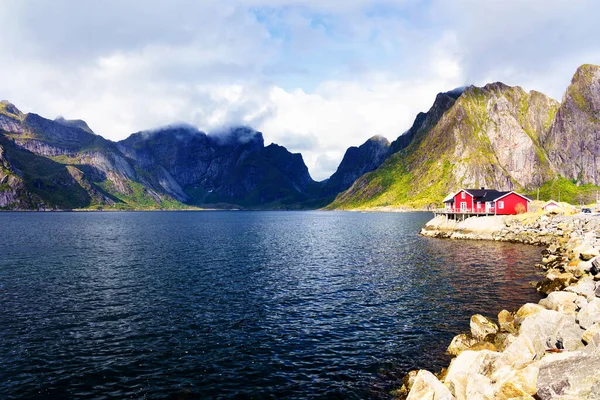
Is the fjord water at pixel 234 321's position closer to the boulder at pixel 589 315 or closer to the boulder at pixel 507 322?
the boulder at pixel 507 322

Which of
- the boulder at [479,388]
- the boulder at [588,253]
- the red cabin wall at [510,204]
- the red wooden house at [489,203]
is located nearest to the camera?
the boulder at [479,388]

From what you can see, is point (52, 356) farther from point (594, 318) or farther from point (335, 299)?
point (594, 318)

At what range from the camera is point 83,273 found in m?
53.8

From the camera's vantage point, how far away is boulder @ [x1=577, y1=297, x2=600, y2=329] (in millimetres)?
21438

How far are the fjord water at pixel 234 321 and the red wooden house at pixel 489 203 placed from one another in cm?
5362

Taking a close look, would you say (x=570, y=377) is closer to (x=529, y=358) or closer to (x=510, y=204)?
(x=529, y=358)

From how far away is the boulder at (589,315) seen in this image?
21438 mm

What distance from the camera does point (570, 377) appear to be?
1385cm

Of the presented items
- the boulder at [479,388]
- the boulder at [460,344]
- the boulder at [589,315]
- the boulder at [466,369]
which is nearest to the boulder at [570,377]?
the boulder at [479,388]

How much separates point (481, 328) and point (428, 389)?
12.8 metres

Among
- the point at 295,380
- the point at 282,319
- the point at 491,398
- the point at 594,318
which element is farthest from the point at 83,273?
the point at 594,318

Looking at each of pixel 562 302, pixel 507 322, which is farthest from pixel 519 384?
pixel 562 302

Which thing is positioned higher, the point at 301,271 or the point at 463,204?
the point at 463,204

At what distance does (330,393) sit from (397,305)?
19242 millimetres
